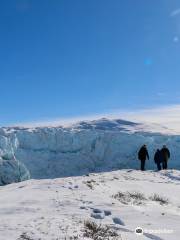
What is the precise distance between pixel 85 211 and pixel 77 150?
59.2m

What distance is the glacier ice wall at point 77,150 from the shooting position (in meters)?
65.4

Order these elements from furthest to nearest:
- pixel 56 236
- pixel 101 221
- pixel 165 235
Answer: pixel 101 221, pixel 165 235, pixel 56 236

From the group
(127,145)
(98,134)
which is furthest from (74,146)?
(127,145)

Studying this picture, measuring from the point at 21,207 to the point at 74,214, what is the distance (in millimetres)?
1424

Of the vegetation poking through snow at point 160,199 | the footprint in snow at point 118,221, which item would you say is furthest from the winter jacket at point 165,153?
the footprint in snow at point 118,221

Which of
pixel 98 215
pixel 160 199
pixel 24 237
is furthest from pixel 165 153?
pixel 24 237

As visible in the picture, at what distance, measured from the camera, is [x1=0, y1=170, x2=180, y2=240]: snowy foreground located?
8.62 metres

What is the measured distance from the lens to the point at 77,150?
6981cm

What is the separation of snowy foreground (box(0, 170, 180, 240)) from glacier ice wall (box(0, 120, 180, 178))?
48917 millimetres

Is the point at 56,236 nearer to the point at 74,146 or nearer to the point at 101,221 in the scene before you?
the point at 101,221

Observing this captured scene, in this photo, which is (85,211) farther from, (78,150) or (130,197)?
(78,150)

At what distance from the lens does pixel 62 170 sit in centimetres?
6775

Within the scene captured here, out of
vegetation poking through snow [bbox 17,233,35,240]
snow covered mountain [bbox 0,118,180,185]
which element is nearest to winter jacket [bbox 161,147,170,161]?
vegetation poking through snow [bbox 17,233,35,240]

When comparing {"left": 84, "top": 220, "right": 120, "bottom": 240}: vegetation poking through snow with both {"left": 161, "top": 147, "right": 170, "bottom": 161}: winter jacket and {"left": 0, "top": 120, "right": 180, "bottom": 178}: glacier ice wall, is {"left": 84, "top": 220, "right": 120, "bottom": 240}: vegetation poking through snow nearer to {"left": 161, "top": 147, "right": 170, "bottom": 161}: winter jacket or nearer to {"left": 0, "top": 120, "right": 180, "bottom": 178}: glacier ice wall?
{"left": 161, "top": 147, "right": 170, "bottom": 161}: winter jacket
